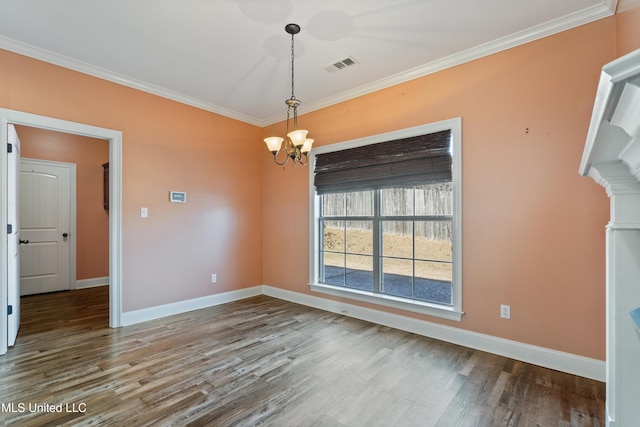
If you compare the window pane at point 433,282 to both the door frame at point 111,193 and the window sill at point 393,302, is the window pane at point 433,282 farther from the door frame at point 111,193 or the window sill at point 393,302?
the door frame at point 111,193

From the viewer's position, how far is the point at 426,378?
2363 mm

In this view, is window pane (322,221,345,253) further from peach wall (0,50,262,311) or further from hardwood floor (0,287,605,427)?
peach wall (0,50,262,311)

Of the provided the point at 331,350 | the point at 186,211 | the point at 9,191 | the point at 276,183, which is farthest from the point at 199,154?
the point at 331,350

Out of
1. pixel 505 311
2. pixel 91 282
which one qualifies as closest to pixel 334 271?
pixel 505 311

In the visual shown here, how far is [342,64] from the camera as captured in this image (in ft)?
10.6

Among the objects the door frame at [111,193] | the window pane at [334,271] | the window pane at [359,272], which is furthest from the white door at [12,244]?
the window pane at [359,272]

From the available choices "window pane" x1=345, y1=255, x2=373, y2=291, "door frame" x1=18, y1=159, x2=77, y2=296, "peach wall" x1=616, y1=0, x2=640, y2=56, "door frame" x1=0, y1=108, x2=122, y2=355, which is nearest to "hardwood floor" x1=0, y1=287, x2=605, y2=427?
"door frame" x1=0, y1=108, x2=122, y2=355

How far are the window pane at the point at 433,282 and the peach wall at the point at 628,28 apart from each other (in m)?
2.19

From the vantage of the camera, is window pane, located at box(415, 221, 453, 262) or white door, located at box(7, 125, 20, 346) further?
window pane, located at box(415, 221, 453, 262)

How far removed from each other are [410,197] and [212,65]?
2691mm

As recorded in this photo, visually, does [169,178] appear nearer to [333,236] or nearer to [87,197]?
[333,236]

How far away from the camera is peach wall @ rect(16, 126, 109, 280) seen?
521 cm

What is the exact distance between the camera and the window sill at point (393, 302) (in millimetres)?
3075

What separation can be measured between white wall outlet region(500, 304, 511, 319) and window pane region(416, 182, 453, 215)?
3.34 ft
